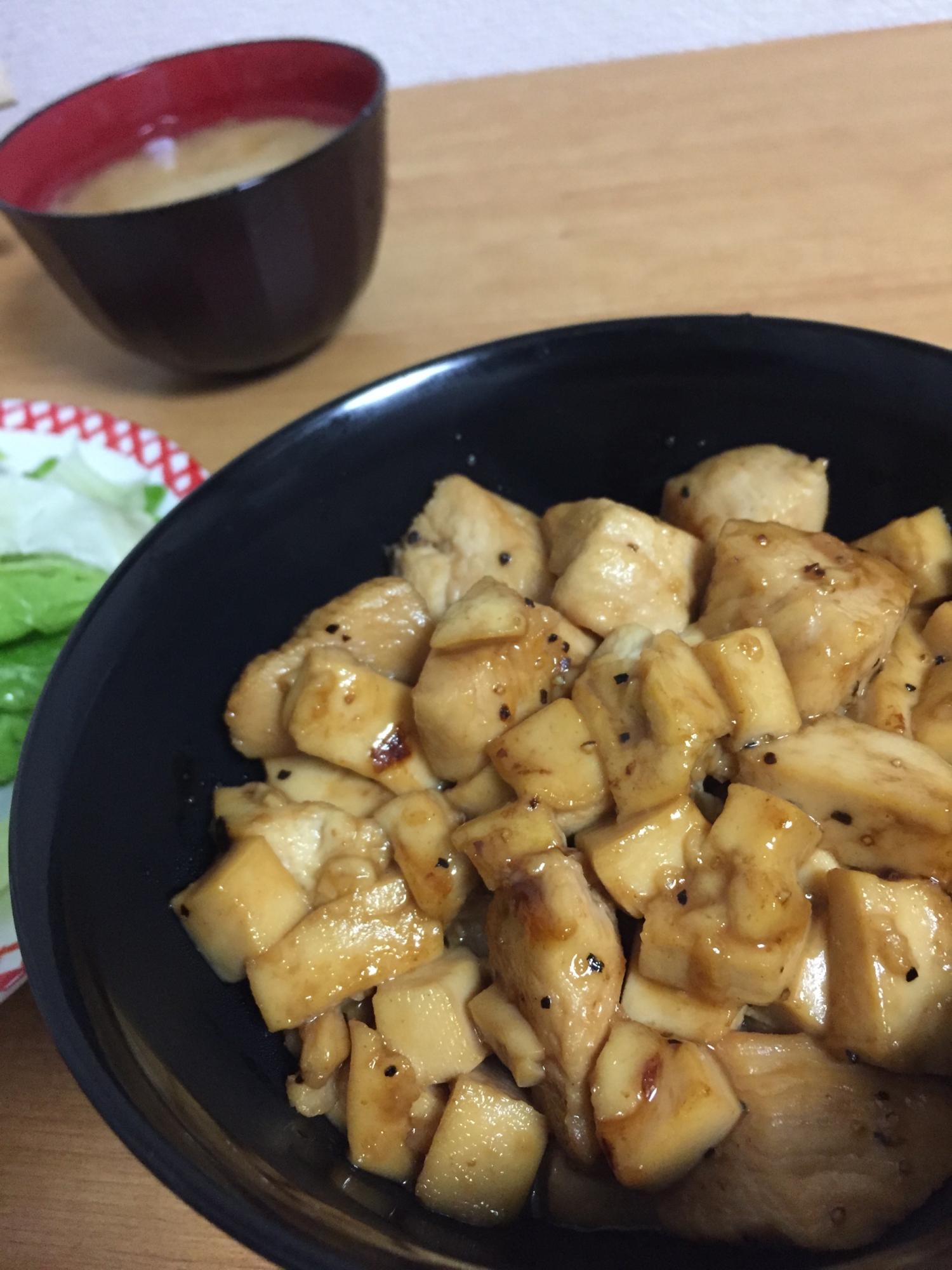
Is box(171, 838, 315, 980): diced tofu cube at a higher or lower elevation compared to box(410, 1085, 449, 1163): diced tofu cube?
higher

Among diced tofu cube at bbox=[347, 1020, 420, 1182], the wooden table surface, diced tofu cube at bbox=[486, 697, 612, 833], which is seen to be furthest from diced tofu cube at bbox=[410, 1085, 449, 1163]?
the wooden table surface

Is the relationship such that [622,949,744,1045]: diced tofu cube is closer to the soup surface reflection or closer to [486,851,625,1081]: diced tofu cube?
[486,851,625,1081]: diced tofu cube

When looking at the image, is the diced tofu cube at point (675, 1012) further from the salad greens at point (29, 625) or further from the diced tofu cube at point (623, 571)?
the salad greens at point (29, 625)

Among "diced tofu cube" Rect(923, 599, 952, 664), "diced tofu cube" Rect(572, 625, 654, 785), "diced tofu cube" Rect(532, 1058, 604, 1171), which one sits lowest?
"diced tofu cube" Rect(532, 1058, 604, 1171)

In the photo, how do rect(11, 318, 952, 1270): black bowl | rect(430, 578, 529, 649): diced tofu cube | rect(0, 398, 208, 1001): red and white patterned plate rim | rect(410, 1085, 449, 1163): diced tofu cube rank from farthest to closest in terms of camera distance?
rect(0, 398, 208, 1001): red and white patterned plate rim
rect(430, 578, 529, 649): diced tofu cube
rect(410, 1085, 449, 1163): diced tofu cube
rect(11, 318, 952, 1270): black bowl

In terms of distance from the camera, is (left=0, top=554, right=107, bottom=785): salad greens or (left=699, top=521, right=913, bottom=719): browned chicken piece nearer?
(left=699, top=521, right=913, bottom=719): browned chicken piece

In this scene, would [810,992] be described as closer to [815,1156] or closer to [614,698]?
[815,1156]
